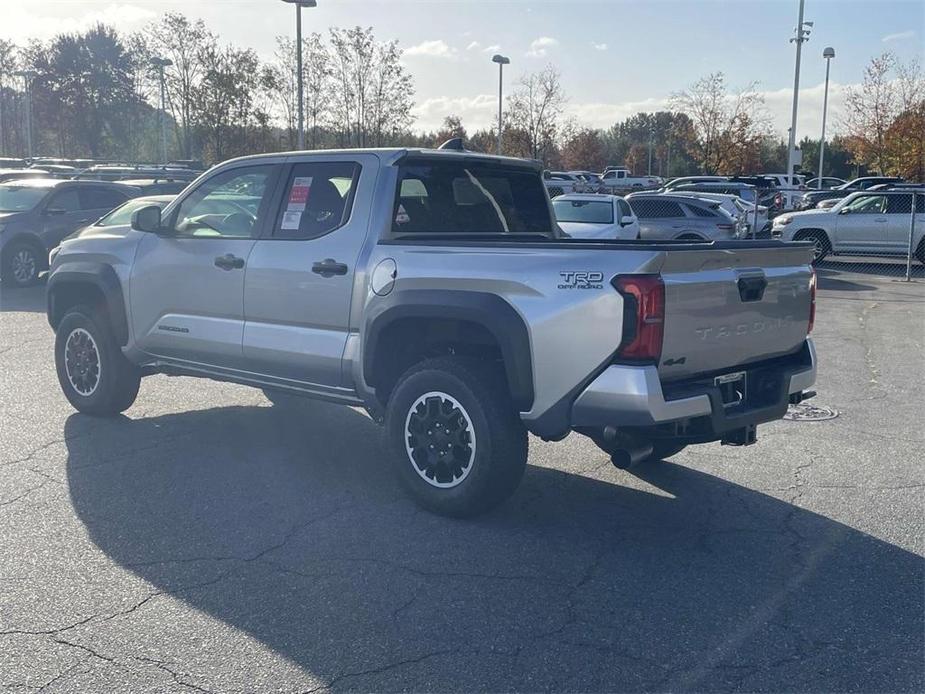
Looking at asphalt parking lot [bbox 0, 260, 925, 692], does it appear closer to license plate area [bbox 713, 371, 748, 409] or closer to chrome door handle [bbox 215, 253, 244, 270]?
license plate area [bbox 713, 371, 748, 409]

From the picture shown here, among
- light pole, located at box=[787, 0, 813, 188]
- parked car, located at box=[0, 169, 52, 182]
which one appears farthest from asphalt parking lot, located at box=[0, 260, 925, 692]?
light pole, located at box=[787, 0, 813, 188]

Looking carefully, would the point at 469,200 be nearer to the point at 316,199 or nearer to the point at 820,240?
the point at 316,199

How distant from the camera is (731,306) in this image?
16.2 ft

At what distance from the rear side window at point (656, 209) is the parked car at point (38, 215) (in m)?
10.6

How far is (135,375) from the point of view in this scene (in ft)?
24.4

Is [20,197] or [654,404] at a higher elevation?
[20,197]

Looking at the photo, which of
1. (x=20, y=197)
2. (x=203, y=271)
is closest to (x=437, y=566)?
(x=203, y=271)

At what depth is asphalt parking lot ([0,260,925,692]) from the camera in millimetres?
3748

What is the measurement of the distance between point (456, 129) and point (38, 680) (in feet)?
136

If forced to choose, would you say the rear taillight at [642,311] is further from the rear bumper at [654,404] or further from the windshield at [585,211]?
the windshield at [585,211]

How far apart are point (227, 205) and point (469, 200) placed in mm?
1706

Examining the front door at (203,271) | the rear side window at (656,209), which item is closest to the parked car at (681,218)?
the rear side window at (656,209)

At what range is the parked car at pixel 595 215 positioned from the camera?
1738 cm

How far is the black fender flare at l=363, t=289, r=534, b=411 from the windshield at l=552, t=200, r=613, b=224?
12.6 meters
